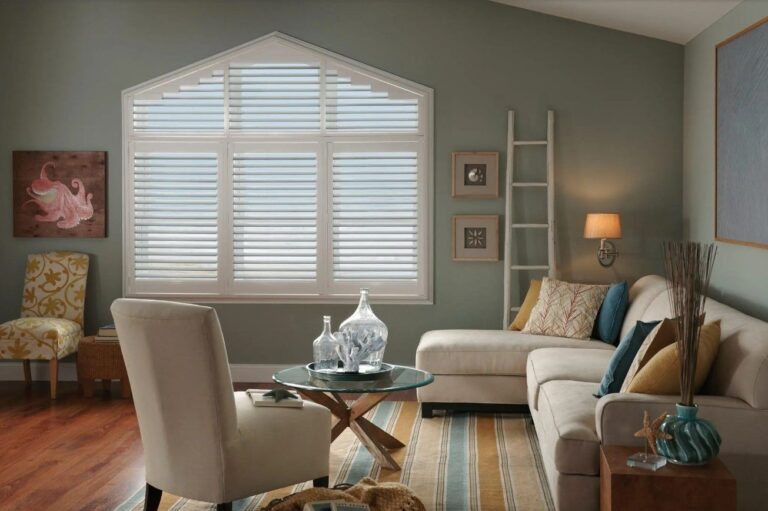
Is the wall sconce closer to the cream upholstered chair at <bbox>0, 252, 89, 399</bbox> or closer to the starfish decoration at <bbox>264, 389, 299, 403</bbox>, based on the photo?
the starfish decoration at <bbox>264, 389, 299, 403</bbox>

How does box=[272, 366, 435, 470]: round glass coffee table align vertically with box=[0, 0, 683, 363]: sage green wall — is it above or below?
below

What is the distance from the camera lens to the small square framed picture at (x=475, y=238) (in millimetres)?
6633

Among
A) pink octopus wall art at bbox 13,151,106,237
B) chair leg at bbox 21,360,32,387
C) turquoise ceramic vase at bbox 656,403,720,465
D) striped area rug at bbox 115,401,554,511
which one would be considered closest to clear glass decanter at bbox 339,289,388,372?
striped area rug at bbox 115,401,554,511

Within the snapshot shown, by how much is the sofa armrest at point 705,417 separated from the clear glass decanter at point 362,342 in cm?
138

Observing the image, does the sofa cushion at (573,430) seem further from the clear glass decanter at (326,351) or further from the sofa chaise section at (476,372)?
the sofa chaise section at (476,372)

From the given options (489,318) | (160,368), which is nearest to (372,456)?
(160,368)

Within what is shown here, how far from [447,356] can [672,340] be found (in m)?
2.03

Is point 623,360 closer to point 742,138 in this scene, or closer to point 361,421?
point 361,421

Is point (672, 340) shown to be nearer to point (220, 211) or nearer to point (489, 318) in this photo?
point (489, 318)

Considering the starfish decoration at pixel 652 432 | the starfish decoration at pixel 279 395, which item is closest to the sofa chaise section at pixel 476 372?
the starfish decoration at pixel 279 395

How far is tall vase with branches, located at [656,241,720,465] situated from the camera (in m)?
3.13

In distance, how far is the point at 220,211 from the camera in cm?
677

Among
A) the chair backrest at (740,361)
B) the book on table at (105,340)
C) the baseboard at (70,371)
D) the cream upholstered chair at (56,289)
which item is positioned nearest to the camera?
the chair backrest at (740,361)

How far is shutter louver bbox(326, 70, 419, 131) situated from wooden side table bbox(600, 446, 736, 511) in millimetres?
3980
